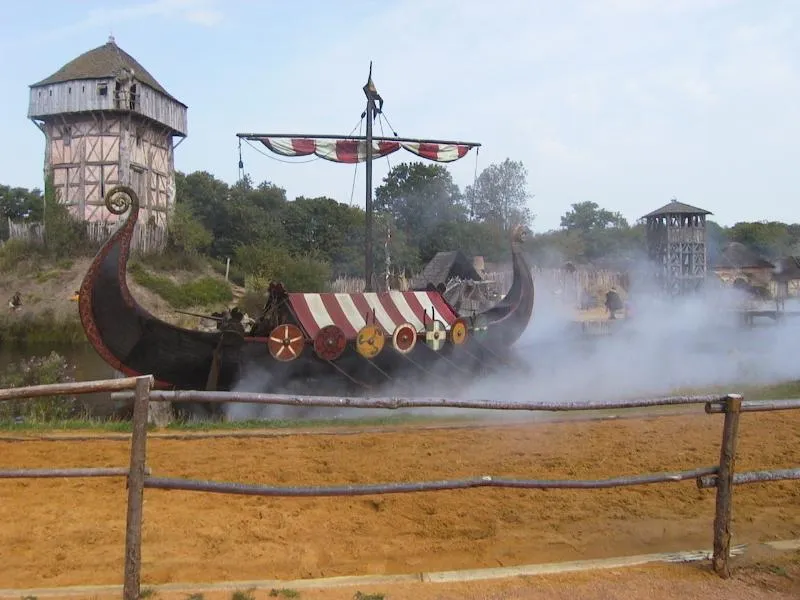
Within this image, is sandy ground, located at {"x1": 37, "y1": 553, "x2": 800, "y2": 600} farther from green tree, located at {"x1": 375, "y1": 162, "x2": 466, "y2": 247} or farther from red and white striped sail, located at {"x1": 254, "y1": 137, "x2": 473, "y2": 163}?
green tree, located at {"x1": 375, "y1": 162, "x2": 466, "y2": 247}

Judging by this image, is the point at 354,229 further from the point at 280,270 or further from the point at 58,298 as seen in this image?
the point at 58,298

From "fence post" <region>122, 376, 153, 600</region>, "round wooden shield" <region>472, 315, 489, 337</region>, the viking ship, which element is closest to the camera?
"fence post" <region>122, 376, 153, 600</region>

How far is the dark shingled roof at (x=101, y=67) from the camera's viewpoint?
2766 centimetres

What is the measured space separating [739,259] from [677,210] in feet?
41.4

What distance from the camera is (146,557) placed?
4.21 metres

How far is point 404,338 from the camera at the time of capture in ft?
35.0

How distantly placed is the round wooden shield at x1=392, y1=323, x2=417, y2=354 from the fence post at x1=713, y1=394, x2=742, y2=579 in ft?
22.7

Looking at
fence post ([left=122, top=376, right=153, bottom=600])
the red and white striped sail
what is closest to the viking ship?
the red and white striped sail

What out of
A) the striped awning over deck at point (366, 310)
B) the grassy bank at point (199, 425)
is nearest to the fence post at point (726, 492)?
the grassy bank at point (199, 425)

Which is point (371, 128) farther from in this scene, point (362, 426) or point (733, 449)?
point (733, 449)

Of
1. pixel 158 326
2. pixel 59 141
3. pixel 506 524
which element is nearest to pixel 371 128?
pixel 158 326

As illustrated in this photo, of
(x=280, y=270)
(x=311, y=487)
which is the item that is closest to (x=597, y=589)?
(x=311, y=487)

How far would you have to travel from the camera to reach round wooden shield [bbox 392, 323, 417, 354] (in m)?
10.6

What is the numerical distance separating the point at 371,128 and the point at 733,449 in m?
11.8
